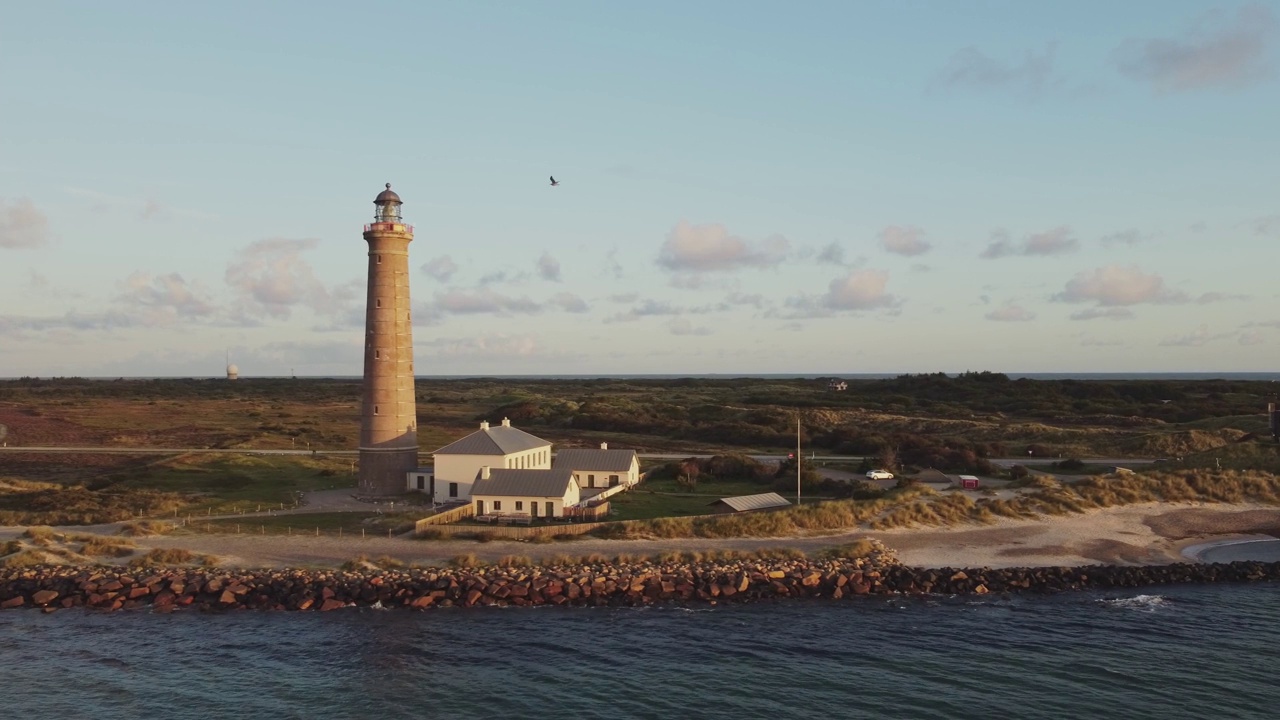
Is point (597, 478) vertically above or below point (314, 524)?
above

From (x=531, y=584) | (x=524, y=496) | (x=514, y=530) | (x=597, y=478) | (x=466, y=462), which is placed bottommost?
(x=531, y=584)

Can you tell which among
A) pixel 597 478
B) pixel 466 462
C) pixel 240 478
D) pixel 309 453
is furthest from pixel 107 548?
pixel 309 453

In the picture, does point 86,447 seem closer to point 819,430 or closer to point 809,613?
point 819,430

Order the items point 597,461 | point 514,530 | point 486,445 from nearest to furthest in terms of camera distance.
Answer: point 514,530 → point 486,445 → point 597,461

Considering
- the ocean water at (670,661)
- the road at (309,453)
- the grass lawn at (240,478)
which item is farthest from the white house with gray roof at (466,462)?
the road at (309,453)

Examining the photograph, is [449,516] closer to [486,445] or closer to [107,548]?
[486,445]

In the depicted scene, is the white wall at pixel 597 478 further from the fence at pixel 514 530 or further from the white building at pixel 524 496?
the fence at pixel 514 530

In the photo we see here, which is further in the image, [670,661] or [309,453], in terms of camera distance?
[309,453]
